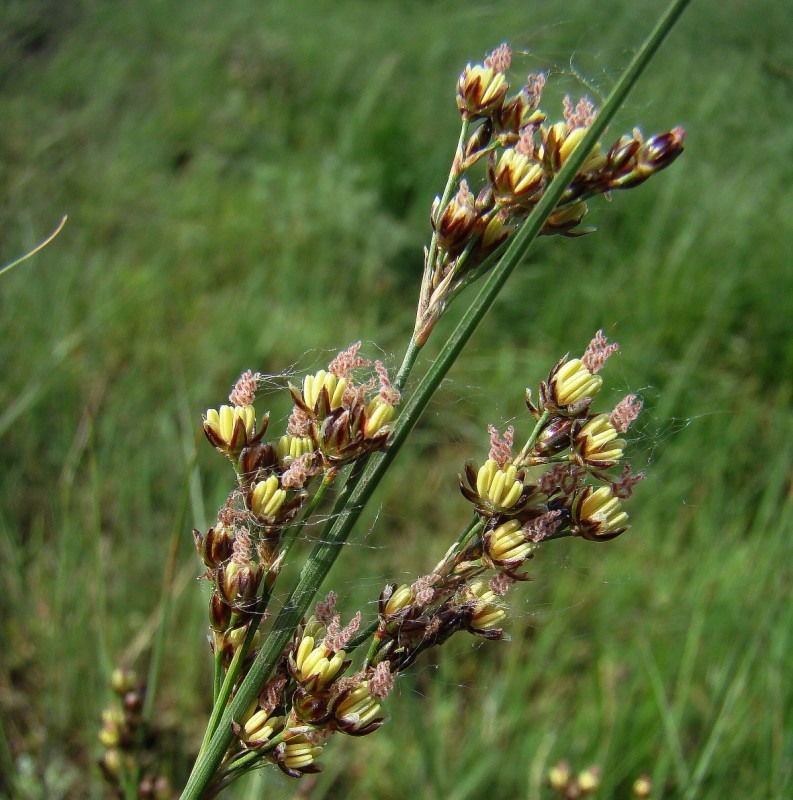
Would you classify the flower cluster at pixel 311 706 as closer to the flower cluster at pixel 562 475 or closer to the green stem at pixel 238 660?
the green stem at pixel 238 660

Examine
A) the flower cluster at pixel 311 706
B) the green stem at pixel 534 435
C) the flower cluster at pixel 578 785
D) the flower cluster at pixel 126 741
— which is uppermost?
the green stem at pixel 534 435

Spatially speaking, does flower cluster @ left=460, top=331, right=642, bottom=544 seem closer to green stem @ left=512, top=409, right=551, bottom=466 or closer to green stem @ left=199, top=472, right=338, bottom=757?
green stem @ left=512, top=409, right=551, bottom=466

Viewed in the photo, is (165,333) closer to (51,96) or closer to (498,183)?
(51,96)

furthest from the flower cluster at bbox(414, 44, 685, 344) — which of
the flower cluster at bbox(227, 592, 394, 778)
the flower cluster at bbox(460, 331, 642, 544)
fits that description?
the flower cluster at bbox(227, 592, 394, 778)

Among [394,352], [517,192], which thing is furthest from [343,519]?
[394,352]

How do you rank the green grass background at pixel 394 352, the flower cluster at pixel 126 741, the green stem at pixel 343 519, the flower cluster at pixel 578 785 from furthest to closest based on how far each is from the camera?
the green grass background at pixel 394 352, the flower cluster at pixel 578 785, the flower cluster at pixel 126 741, the green stem at pixel 343 519

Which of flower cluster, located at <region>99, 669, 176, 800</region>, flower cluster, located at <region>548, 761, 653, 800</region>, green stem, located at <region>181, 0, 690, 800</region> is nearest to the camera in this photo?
green stem, located at <region>181, 0, 690, 800</region>

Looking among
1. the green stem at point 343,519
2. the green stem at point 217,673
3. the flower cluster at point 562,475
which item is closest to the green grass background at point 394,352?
the flower cluster at point 562,475
